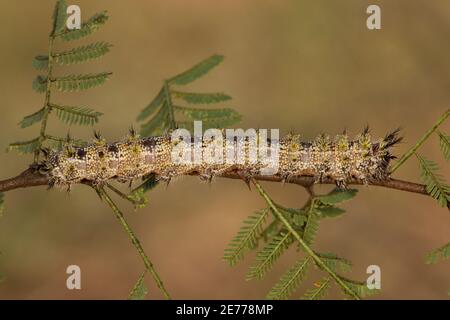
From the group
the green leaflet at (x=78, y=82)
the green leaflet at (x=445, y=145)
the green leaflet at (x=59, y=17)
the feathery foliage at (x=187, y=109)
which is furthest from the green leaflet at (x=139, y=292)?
the green leaflet at (x=445, y=145)

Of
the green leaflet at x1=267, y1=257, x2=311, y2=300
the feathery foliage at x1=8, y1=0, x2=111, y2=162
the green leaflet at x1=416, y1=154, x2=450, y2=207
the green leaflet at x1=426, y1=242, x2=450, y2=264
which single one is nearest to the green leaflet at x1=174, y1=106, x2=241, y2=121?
the feathery foliage at x1=8, y1=0, x2=111, y2=162

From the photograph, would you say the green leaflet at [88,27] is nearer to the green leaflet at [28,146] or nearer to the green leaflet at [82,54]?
the green leaflet at [82,54]

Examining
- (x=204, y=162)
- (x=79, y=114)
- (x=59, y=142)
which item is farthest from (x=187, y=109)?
(x=59, y=142)

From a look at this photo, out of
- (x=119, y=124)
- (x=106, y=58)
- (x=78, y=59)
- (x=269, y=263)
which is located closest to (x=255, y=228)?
(x=269, y=263)

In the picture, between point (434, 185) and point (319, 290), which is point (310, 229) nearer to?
point (319, 290)

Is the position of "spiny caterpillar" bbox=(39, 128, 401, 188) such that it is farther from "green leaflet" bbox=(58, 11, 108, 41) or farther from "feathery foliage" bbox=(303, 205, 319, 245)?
"green leaflet" bbox=(58, 11, 108, 41)
